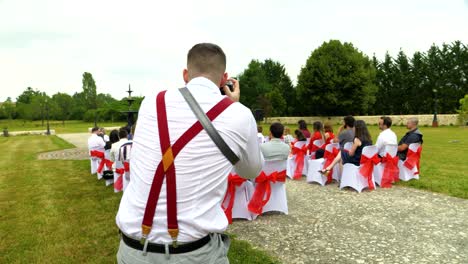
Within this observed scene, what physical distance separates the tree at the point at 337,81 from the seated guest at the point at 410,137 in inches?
1536

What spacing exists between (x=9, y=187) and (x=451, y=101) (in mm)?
53662

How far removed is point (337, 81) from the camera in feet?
154

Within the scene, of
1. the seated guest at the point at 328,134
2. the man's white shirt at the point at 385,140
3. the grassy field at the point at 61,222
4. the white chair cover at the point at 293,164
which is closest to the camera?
the grassy field at the point at 61,222

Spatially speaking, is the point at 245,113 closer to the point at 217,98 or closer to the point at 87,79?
the point at 217,98

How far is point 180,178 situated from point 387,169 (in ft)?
25.3

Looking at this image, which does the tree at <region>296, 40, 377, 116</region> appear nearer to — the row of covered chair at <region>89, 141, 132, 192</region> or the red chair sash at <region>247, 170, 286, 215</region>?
the row of covered chair at <region>89, 141, 132, 192</region>

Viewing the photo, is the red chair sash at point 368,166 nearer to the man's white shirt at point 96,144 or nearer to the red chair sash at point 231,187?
the red chair sash at point 231,187

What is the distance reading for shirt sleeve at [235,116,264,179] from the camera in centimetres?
165

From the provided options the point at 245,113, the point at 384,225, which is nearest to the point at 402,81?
the point at 384,225

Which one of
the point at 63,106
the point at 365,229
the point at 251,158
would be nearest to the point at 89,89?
the point at 63,106

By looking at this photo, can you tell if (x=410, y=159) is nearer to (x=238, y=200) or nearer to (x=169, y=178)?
(x=238, y=200)

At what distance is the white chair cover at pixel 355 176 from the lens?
7.68 m

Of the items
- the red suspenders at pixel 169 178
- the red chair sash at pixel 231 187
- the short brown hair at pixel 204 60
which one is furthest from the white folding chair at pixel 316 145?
the red suspenders at pixel 169 178

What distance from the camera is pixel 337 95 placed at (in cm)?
4741
